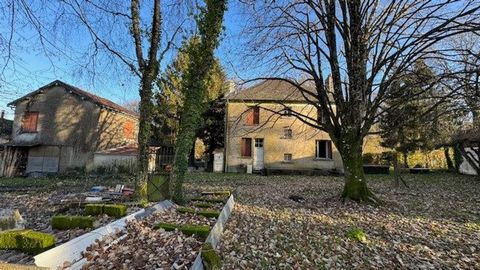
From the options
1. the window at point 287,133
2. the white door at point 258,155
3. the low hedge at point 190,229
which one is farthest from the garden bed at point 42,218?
the window at point 287,133

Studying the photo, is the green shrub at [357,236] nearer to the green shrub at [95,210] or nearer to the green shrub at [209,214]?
the green shrub at [209,214]

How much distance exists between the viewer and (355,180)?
10117mm

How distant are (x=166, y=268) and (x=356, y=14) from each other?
952cm

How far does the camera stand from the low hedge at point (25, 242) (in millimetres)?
3820

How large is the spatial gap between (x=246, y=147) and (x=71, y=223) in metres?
19.9

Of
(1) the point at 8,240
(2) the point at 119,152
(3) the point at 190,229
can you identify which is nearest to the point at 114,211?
(3) the point at 190,229

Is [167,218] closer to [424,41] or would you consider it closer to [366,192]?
[366,192]

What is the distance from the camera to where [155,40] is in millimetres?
9438

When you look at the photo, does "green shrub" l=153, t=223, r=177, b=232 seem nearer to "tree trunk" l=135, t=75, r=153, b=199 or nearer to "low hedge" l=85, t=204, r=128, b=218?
"low hedge" l=85, t=204, r=128, b=218

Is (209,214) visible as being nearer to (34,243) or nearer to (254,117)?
(34,243)

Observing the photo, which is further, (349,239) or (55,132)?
(55,132)

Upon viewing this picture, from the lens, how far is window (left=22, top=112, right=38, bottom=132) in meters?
23.3

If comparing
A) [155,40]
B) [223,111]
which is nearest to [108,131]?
[223,111]

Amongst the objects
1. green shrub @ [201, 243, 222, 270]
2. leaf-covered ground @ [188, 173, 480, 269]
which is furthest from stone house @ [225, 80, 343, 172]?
green shrub @ [201, 243, 222, 270]
